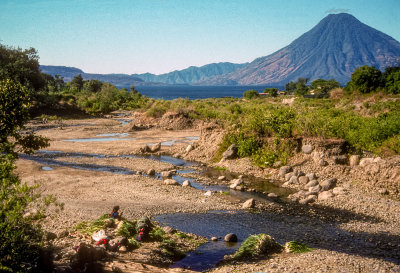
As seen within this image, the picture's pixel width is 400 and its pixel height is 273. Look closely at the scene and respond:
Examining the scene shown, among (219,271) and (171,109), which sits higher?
(171,109)

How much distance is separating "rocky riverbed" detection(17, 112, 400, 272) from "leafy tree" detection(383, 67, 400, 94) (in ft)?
118

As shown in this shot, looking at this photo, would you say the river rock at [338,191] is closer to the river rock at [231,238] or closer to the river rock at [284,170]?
the river rock at [284,170]

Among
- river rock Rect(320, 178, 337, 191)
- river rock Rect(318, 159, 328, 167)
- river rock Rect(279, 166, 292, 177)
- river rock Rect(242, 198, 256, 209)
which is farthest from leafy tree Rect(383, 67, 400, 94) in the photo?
river rock Rect(242, 198, 256, 209)

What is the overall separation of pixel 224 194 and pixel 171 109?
130ft

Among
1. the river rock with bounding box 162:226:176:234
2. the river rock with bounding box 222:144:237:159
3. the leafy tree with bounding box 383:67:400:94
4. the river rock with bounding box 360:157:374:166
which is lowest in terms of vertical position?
the river rock with bounding box 162:226:176:234

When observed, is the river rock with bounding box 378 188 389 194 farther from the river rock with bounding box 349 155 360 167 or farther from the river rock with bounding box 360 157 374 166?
the river rock with bounding box 349 155 360 167

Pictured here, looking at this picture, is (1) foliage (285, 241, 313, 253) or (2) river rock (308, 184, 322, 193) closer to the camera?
(1) foliage (285, 241, 313, 253)

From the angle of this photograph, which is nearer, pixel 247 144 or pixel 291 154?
pixel 291 154

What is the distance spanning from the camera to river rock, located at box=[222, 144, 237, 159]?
3111cm

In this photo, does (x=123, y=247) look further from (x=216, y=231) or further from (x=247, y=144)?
(x=247, y=144)

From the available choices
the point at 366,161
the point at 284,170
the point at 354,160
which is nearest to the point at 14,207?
the point at 284,170

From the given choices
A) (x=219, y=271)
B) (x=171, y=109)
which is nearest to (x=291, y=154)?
(x=219, y=271)

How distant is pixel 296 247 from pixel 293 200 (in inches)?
306

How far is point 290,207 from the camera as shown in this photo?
19891mm
